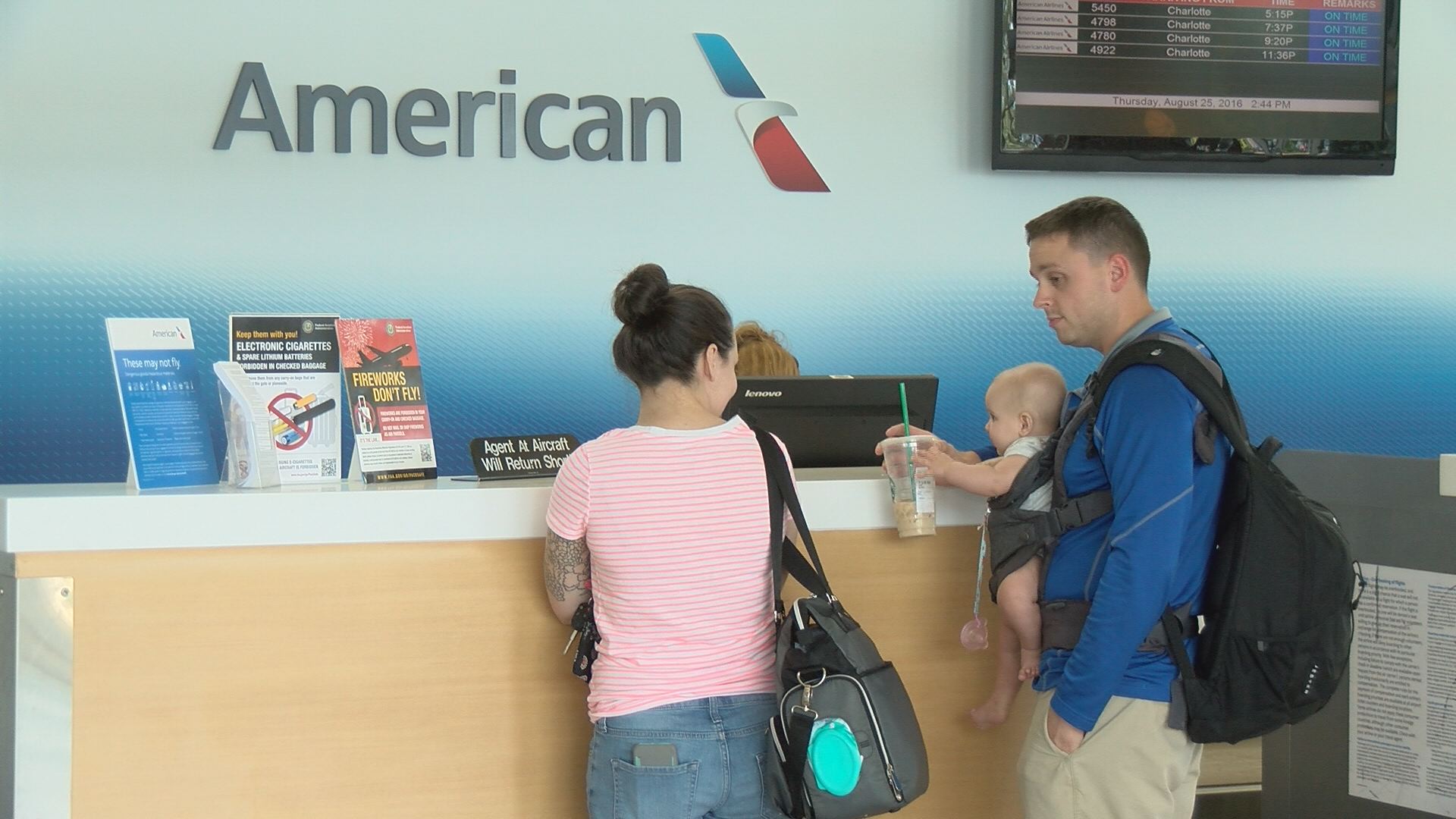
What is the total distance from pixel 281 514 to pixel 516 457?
450mm

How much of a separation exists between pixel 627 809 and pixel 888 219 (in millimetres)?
2802

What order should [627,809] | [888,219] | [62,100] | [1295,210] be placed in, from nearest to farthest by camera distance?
[627,809], [62,100], [888,219], [1295,210]

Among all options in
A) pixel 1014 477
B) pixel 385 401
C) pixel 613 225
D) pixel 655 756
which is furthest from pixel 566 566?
pixel 613 225

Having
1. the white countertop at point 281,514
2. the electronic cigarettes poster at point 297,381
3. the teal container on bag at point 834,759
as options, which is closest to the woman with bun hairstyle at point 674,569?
the teal container on bag at point 834,759

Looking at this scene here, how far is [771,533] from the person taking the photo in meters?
1.95

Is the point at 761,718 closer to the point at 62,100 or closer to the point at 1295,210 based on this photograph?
the point at 62,100

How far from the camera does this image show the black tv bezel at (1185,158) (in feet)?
13.8

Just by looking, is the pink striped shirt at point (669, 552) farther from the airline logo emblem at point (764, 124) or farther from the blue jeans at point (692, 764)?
the airline logo emblem at point (764, 124)

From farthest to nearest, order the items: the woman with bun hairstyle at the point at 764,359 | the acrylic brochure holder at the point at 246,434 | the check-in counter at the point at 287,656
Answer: the woman with bun hairstyle at the point at 764,359, the acrylic brochure holder at the point at 246,434, the check-in counter at the point at 287,656

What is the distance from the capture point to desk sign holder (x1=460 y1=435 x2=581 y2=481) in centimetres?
228

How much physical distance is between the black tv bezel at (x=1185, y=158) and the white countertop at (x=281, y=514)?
233 cm

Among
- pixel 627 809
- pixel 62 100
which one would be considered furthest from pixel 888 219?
pixel 627 809

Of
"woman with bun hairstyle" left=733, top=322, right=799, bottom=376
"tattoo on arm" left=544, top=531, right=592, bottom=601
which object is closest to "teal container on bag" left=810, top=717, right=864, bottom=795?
"tattoo on arm" left=544, top=531, right=592, bottom=601

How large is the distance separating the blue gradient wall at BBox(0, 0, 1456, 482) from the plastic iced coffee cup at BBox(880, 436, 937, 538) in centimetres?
206
